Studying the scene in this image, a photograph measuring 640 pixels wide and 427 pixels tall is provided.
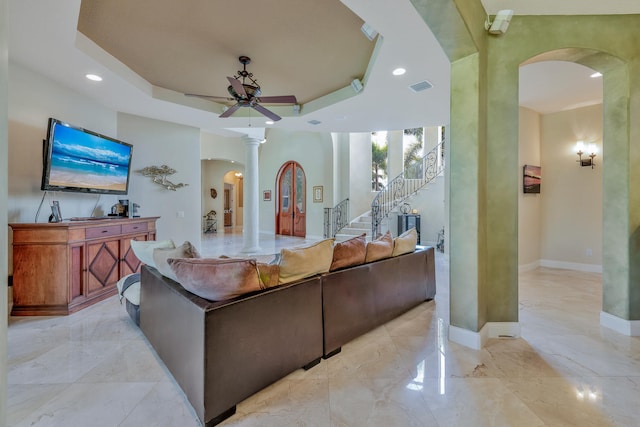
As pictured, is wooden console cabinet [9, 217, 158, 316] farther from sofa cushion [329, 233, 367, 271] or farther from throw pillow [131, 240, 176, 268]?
sofa cushion [329, 233, 367, 271]

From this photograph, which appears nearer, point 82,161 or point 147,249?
point 147,249

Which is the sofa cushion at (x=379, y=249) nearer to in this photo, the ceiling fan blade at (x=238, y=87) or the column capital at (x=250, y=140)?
the ceiling fan blade at (x=238, y=87)

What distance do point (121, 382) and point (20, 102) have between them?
3.40 meters

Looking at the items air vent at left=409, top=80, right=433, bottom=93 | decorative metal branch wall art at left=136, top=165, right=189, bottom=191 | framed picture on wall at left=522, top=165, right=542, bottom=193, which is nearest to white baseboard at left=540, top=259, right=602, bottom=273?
framed picture on wall at left=522, top=165, right=542, bottom=193

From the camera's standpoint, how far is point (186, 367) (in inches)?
64.6

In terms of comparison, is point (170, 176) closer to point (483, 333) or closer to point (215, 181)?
point (483, 333)

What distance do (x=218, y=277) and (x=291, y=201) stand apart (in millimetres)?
8763

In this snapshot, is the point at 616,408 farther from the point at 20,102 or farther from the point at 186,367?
the point at 20,102

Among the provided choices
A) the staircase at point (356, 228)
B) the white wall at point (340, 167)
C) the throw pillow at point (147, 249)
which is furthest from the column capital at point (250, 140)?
the throw pillow at point (147, 249)

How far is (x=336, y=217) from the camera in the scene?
30.0 feet

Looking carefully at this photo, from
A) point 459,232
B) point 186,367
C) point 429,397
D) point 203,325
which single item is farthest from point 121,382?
point 459,232

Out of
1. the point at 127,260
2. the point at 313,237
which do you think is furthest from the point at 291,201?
the point at 127,260

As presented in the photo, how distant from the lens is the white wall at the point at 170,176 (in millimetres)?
4984

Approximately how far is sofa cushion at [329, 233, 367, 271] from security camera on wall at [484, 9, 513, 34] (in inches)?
81.9
